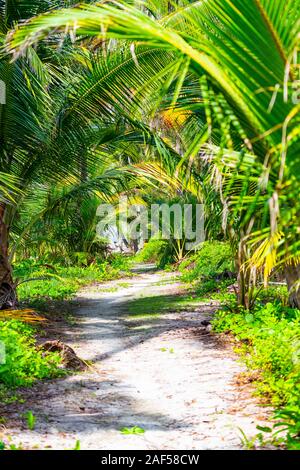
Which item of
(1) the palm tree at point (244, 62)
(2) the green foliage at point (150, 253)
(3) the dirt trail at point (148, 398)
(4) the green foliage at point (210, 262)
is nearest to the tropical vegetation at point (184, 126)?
(1) the palm tree at point (244, 62)

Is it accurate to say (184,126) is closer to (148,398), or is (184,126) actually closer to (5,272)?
(5,272)

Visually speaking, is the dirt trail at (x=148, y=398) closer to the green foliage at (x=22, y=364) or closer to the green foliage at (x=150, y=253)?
the green foliage at (x=22, y=364)

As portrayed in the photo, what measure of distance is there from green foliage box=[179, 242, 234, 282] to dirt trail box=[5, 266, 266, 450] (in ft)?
18.8

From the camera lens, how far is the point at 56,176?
8500 millimetres

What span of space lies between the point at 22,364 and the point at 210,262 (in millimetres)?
10928

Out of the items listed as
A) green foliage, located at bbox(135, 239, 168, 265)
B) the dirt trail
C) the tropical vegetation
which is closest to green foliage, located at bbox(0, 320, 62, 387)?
the tropical vegetation

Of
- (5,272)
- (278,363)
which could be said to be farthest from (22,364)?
(5,272)

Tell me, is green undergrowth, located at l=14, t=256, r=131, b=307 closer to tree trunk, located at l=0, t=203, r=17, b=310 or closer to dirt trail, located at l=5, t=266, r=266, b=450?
tree trunk, located at l=0, t=203, r=17, b=310

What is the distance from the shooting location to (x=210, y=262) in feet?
50.8

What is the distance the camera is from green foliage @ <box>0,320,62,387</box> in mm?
4695

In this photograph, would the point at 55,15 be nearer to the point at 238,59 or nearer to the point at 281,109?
the point at 238,59

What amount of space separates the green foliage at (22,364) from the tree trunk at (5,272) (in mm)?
2687

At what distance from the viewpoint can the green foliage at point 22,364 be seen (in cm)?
470
